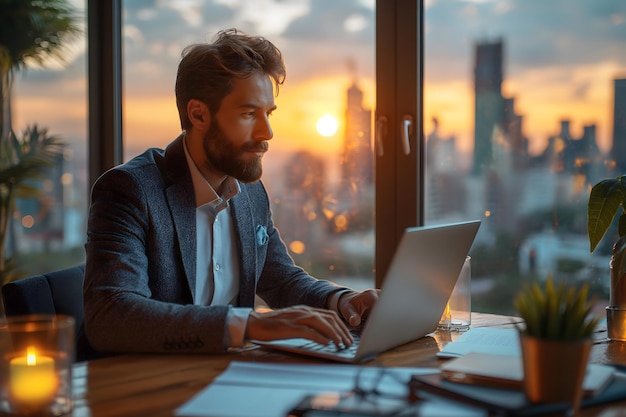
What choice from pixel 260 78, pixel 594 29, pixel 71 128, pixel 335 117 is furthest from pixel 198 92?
pixel 71 128

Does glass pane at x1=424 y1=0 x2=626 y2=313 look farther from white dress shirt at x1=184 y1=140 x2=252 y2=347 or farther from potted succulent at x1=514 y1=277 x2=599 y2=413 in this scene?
potted succulent at x1=514 y1=277 x2=599 y2=413

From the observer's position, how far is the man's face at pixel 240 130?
200 centimetres

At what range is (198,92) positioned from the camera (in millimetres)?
2049

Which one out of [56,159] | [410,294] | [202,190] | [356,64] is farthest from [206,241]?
[56,159]

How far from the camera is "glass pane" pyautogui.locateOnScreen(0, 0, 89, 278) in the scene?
139 inches

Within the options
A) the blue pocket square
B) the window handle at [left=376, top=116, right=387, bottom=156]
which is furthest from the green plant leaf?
the window handle at [left=376, top=116, right=387, bottom=156]

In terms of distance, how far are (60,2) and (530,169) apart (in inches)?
90.6

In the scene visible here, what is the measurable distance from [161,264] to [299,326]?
0.48 m

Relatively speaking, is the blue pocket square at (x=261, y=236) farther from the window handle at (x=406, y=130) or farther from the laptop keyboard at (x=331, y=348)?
the window handle at (x=406, y=130)

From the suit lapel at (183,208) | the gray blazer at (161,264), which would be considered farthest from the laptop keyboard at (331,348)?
the suit lapel at (183,208)

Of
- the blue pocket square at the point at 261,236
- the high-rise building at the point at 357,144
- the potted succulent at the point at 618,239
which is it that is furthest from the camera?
the high-rise building at the point at 357,144

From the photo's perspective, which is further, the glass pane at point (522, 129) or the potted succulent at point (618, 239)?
the glass pane at point (522, 129)

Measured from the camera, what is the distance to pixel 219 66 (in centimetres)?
201

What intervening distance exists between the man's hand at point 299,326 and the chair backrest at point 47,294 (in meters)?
0.62
